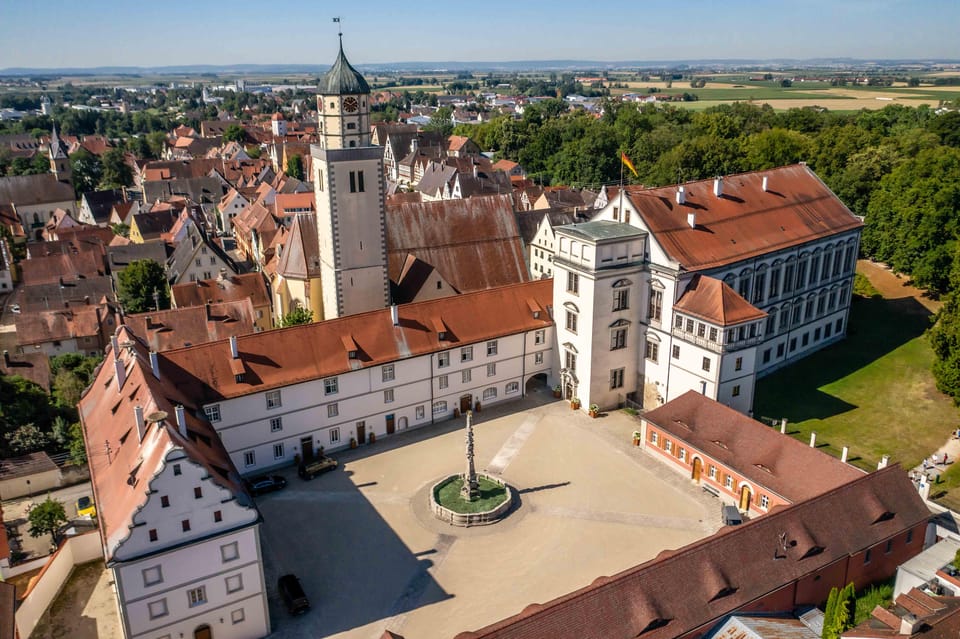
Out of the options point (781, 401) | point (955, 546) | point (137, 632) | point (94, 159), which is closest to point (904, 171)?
point (781, 401)

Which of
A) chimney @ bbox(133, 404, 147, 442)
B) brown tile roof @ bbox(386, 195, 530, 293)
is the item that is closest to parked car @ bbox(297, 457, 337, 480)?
chimney @ bbox(133, 404, 147, 442)

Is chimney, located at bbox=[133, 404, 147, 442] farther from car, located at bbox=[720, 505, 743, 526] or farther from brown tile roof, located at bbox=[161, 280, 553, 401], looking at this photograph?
car, located at bbox=[720, 505, 743, 526]

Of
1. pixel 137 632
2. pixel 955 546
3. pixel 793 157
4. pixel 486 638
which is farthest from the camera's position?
pixel 793 157

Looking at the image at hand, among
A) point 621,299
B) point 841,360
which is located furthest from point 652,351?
point 841,360

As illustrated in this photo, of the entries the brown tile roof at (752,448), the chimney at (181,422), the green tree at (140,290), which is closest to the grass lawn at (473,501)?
the brown tile roof at (752,448)

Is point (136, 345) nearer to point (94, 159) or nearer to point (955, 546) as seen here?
point (955, 546)

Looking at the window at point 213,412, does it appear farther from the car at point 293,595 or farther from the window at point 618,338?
the window at point 618,338

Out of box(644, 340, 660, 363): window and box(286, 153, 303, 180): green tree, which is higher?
box(286, 153, 303, 180): green tree
